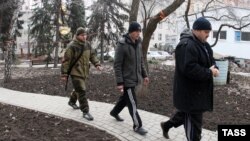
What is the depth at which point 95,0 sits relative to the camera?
30.8 meters

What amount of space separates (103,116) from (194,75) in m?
3.26

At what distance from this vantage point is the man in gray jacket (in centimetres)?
648

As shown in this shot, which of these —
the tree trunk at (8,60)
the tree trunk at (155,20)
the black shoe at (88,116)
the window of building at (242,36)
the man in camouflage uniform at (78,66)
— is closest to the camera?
the black shoe at (88,116)

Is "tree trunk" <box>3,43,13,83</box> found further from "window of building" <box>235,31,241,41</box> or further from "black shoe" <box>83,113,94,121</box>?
"window of building" <box>235,31,241,41</box>

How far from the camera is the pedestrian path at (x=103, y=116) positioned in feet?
21.1

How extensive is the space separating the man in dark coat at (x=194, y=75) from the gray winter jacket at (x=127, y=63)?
1.34m

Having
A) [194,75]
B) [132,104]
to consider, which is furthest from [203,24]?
[132,104]

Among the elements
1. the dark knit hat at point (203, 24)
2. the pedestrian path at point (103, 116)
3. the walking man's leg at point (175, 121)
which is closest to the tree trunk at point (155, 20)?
the pedestrian path at point (103, 116)

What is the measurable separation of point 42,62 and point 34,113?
19656 mm

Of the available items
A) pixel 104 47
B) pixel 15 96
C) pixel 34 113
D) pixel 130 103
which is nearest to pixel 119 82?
pixel 130 103

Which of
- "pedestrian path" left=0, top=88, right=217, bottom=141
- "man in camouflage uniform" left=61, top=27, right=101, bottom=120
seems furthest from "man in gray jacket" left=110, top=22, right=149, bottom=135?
"man in camouflage uniform" left=61, top=27, right=101, bottom=120

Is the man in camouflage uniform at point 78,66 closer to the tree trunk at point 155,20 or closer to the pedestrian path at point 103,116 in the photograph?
the pedestrian path at point 103,116

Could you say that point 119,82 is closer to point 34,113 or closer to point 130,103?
point 130,103
